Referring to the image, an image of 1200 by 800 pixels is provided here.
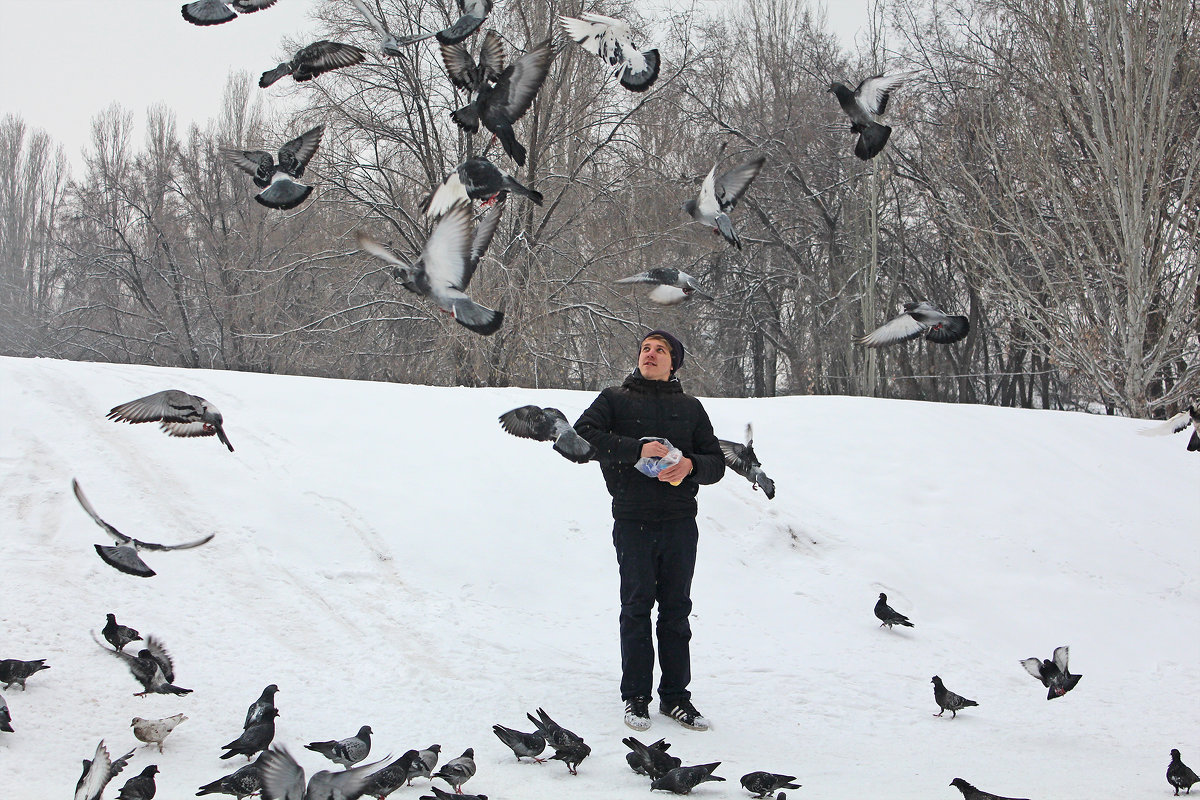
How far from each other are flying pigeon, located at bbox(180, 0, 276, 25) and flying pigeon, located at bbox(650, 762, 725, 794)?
11.9 feet

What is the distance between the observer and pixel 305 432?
24.4 feet

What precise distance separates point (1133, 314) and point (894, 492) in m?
7.05

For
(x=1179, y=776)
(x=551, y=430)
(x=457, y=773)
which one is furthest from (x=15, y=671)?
(x=1179, y=776)

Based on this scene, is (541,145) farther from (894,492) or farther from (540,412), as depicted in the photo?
(540,412)

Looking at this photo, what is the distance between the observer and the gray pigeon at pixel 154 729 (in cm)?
361

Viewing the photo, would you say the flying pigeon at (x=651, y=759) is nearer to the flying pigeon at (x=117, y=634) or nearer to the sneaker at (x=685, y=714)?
the sneaker at (x=685, y=714)

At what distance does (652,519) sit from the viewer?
421 centimetres

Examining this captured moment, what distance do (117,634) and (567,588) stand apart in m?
2.70

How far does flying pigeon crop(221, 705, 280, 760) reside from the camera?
3.58 metres

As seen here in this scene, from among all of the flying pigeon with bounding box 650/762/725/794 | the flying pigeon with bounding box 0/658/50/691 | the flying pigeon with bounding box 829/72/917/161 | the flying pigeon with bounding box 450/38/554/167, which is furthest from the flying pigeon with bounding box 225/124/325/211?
the flying pigeon with bounding box 650/762/725/794

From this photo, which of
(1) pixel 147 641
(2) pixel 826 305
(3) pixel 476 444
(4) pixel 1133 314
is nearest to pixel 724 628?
(3) pixel 476 444

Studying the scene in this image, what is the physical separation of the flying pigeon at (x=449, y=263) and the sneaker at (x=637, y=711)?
1823 millimetres

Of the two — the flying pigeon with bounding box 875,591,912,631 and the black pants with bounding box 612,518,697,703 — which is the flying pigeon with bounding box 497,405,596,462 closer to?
the black pants with bounding box 612,518,697,703

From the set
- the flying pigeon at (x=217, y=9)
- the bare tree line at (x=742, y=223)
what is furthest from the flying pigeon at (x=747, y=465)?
the bare tree line at (x=742, y=223)
